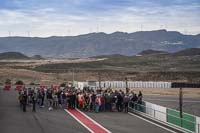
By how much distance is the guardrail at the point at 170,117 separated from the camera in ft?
70.4

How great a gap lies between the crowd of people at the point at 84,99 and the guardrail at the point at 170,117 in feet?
1.77

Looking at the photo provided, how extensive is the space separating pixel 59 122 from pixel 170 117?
6.14 meters

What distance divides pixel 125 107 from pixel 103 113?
Answer: 5.25 ft

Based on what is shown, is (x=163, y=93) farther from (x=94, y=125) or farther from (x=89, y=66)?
(x=89, y=66)

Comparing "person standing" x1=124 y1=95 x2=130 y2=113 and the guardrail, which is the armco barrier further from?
"person standing" x1=124 y1=95 x2=130 y2=113

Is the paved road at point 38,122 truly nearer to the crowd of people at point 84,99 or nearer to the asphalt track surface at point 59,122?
the asphalt track surface at point 59,122

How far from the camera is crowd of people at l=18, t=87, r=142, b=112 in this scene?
3067 cm

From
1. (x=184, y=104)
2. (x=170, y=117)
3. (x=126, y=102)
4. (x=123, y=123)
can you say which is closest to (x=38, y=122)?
(x=123, y=123)

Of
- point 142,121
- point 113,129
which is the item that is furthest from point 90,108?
point 113,129

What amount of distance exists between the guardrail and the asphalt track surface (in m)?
0.90

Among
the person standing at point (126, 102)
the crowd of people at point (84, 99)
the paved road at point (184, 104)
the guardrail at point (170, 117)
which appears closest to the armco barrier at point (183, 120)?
the guardrail at point (170, 117)

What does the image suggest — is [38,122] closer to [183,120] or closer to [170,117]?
[170,117]

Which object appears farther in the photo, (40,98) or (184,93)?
(184,93)

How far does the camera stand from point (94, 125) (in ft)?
81.8
